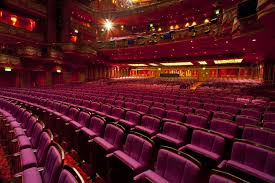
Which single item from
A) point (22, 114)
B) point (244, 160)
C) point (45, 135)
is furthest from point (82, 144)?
point (244, 160)

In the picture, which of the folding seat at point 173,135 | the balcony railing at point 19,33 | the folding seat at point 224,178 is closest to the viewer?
the folding seat at point 224,178

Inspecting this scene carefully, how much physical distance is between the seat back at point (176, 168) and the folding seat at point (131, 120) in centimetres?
154

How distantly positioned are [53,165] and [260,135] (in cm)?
275

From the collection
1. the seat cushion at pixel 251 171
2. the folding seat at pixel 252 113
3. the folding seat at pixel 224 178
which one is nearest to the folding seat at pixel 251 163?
the seat cushion at pixel 251 171

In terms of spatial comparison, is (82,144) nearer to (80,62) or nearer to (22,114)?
(22,114)

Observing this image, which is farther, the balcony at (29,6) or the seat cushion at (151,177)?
the balcony at (29,6)

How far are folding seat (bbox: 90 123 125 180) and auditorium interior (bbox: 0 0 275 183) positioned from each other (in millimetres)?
16

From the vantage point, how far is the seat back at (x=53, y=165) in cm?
173

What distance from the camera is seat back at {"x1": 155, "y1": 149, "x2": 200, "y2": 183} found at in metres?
1.65

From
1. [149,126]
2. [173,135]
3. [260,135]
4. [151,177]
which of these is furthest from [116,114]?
[260,135]

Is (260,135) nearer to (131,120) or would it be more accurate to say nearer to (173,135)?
(173,135)

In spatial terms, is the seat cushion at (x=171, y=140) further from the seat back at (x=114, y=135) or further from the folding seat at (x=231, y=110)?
the folding seat at (x=231, y=110)

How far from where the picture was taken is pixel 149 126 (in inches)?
134

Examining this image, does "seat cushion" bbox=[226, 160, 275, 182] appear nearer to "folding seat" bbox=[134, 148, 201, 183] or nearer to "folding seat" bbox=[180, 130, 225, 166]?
"folding seat" bbox=[180, 130, 225, 166]
